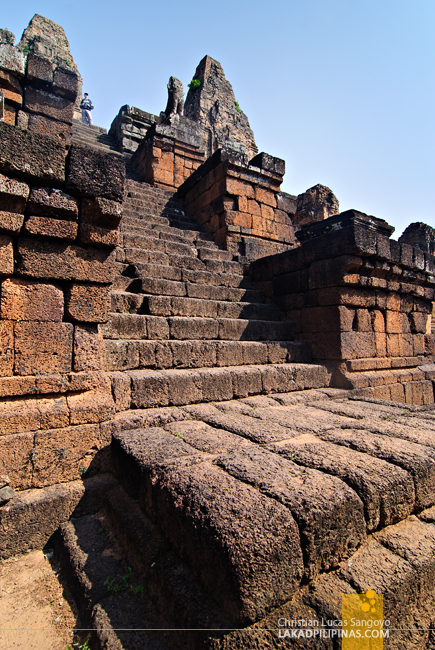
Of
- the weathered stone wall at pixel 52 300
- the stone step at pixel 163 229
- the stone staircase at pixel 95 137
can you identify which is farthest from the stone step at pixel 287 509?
the stone staircase at pixel 95 137

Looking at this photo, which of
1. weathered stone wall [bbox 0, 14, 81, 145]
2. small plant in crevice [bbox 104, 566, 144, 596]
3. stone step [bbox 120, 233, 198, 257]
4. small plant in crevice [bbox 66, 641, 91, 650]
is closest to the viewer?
small plant in crevice [bbox 66, 641, 91, 650]

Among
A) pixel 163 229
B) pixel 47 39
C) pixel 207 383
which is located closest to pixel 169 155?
pixel 163 229

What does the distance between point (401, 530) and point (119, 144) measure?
14.4 meters

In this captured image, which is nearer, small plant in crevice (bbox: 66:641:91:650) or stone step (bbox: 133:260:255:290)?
small plant in crevice (bbox: 66:641:91:650)

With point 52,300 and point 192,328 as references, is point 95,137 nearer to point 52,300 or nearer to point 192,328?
point 192,328

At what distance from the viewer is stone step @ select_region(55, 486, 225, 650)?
142 centimetres

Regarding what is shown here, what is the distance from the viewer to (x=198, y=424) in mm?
2857

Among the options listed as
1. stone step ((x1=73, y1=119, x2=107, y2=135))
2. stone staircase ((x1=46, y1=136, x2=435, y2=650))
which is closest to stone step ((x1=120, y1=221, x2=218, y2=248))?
stone staircase ((x1=46, y1=136, x2=435, y2=650))

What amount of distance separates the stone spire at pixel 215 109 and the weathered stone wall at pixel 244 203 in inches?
600

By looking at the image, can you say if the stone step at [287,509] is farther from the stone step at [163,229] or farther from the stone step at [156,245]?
the stone step at [163,229]

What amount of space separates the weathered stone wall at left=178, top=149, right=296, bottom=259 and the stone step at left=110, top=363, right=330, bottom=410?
295 centimetres

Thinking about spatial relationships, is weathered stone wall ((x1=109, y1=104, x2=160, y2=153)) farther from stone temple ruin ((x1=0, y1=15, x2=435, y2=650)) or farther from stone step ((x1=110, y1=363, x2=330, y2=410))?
stone step ((x1=110, y1=363, x2=330, y2=410))

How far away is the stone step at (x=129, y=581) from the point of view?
142 centimetres

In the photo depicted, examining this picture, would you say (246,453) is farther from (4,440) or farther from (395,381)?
(395,381)
